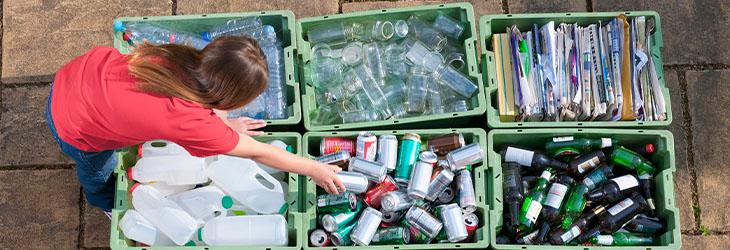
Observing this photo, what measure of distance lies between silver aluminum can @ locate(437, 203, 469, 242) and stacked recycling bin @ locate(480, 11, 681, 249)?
17 centimetres

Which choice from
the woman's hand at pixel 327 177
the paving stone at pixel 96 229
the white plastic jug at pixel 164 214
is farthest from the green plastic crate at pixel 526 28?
the paving stone at pixel 96 229

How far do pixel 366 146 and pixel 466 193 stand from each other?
520 mm

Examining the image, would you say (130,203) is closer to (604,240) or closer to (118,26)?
(118,26)

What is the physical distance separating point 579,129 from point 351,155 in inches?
44.0

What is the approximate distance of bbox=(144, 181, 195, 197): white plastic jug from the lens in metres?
3.52

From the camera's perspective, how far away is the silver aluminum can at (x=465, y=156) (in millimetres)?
3436

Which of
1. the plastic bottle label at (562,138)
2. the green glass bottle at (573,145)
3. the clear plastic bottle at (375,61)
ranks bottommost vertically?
the green glass bottle at (573,145)

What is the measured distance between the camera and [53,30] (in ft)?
15.1

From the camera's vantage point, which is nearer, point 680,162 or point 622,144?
point 622,144

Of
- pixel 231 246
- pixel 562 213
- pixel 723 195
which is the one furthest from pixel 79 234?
pixel 723 195

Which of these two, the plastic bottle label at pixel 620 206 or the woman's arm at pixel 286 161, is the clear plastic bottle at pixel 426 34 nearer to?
the woman's arm at pixel 286 161

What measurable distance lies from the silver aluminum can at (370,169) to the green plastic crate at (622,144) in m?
0.54

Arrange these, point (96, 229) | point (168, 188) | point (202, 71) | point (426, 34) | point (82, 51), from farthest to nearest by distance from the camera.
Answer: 1. point (82, 51)
2. point (96, 229)
3. point (426, 34)
4. point (168, 188)
5. point (202, 71)

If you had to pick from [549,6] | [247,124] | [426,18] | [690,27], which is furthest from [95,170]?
[690,27]
